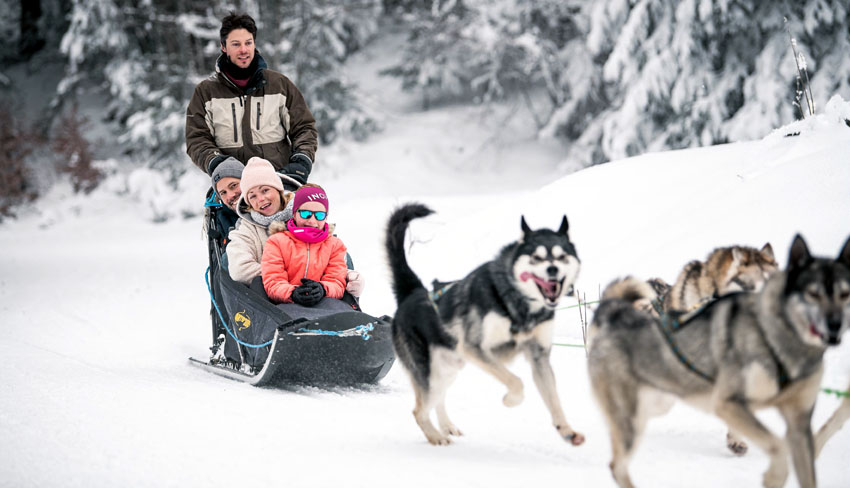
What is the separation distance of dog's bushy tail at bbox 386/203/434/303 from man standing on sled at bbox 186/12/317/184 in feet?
6.65

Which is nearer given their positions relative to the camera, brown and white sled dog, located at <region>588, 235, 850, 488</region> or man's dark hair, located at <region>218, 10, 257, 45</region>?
brown and white sled dog, located at <region>588, 235, 850, 488</region>

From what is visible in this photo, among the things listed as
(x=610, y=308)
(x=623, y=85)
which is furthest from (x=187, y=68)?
(x=610, y=308)

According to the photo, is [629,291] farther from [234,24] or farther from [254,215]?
[234,24]

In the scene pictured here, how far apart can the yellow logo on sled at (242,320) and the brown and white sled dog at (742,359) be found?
2.70 m

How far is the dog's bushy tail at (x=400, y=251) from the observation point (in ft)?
11.4

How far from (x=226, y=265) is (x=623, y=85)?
353 inches

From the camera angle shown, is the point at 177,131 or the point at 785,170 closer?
the point at 785,170

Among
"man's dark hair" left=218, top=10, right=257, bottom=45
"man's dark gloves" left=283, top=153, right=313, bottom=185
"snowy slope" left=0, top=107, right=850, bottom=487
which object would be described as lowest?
"snowy slope" left=0, top=107, right=850, bottom=487

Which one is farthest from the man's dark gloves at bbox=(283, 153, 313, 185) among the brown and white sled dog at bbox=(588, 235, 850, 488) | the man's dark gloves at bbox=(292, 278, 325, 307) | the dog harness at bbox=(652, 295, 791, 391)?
the dog harness at bbox=(652, 295, 791, 391)

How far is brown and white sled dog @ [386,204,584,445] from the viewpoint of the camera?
298cm

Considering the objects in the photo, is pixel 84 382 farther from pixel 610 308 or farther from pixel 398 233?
pixel 610 308

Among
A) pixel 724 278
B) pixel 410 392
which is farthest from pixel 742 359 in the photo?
pixel 410 392

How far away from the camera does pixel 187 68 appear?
60.6 ft

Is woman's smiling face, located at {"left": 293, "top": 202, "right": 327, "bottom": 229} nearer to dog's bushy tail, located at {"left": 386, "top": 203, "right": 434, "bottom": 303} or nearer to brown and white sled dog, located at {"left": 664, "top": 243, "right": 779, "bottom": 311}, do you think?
dog's bushy tail, located at {"left": 386, "top": 203, "right": 434, "bottom": 303}
